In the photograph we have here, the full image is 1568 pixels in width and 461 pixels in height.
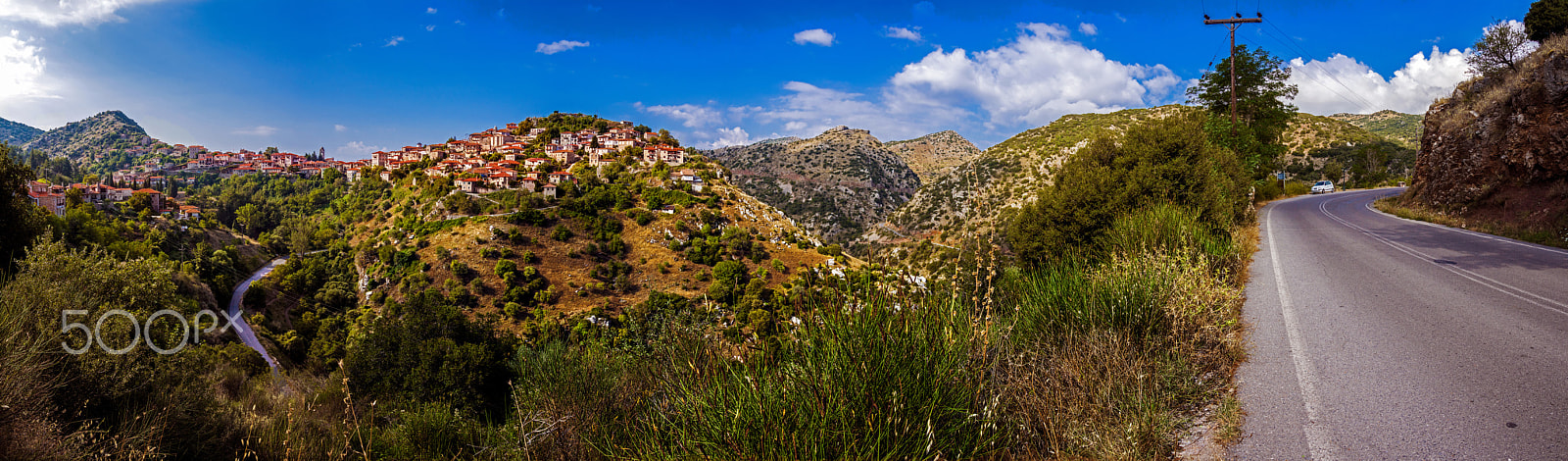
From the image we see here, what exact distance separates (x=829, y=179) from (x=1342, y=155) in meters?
63.8

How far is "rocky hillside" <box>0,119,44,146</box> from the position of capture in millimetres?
133750

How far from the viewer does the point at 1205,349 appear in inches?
148

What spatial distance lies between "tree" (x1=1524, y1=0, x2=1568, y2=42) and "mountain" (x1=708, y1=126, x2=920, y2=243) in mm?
59675

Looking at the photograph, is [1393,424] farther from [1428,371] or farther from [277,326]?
[277,326]

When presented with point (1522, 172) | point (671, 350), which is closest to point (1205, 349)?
point (671, 350)

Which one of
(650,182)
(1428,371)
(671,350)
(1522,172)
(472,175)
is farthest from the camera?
(650,182)

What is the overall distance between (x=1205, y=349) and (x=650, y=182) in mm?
71056

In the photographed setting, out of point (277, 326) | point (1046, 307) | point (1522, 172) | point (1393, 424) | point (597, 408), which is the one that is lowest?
point (277, 326)

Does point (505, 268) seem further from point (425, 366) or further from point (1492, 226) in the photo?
point (1492, 226)

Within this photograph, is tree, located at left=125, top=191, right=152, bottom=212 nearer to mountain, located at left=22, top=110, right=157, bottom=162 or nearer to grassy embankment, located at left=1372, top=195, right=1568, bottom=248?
grassy embankment, located at left=1372, top=195, right=1568, bottom=248

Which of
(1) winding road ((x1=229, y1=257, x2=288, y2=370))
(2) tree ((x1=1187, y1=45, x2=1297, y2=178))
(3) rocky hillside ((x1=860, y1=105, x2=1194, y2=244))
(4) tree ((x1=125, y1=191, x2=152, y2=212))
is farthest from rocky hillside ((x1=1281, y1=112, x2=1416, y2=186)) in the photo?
(4) tree ((x1=125, y1=191, x2=152, y2=212))

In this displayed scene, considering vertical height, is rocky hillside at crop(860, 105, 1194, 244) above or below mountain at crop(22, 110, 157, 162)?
below

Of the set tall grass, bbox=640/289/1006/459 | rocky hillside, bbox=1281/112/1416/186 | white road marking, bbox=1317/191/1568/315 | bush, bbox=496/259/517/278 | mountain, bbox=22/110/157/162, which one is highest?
mountain, bbox=22/110/157/162

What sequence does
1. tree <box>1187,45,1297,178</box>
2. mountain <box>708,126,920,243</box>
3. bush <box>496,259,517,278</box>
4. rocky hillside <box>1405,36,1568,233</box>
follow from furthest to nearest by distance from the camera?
mountain <box>708,126,920,243</box>, bush <box>496,259,517,278</box>, tree <box>1187,45,1297,178</box>, rocky hillside <box>1405,36,1568,233</box>
